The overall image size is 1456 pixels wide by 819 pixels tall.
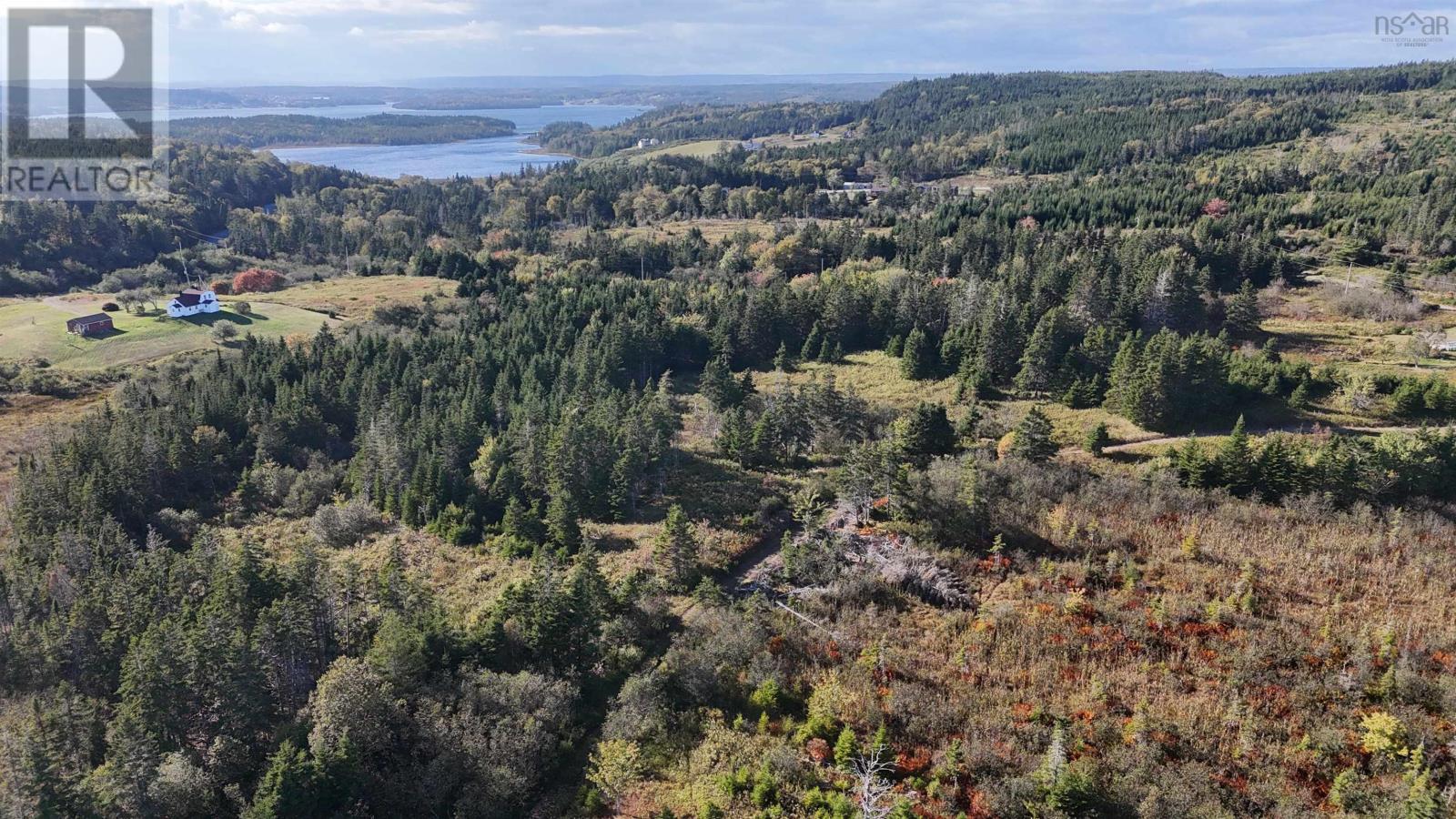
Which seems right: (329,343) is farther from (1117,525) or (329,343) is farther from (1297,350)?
(1297,350)

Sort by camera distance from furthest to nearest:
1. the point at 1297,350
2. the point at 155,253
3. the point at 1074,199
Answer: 1. the point at 155,253
2. the point at 1074,199
3. the point at 1297,350

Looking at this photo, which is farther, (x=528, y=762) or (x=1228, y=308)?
(x=1228, y=308)

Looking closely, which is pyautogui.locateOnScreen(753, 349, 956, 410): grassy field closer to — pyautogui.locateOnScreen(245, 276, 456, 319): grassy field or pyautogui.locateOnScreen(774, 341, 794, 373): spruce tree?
pyautogui.locateOnScreen(774, 341, 794, 373): spruce tree

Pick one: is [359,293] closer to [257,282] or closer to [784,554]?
[257,282]

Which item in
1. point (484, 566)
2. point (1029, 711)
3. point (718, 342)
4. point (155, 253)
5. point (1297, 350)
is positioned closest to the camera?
point (1029, 711)

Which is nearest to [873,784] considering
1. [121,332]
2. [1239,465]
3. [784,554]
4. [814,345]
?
[784,554]

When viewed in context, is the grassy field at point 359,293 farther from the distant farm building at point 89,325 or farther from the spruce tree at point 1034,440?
the spruce tree at point 1034,440

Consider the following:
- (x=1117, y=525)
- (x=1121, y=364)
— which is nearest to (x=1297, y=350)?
(x=1121, y=364)

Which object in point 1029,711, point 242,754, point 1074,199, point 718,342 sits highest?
point 1074,199
